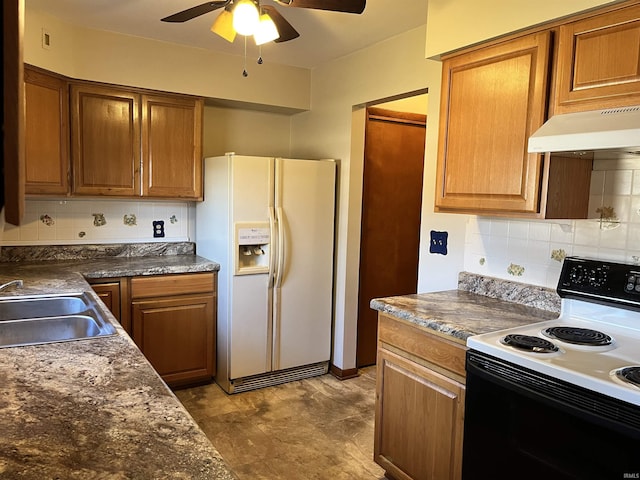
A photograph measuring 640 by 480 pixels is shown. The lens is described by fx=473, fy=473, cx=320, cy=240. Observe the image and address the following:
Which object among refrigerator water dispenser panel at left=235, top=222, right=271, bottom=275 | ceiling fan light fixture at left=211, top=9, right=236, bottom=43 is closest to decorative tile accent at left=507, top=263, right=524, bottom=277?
refrigerator water dispenser panel at left=235, top=222, right=271, bottom=275

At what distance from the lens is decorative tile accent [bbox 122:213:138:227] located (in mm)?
3535

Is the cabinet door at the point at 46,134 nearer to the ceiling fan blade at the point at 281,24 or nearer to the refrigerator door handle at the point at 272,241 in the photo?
the refrigerator door handle at the point at 272,241

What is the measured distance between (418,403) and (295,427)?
1091mm

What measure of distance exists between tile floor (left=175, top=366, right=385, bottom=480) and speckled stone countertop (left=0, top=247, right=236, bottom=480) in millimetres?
1220

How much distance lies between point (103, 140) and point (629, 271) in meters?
3.02

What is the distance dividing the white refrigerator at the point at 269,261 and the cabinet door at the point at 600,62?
6.15 ft

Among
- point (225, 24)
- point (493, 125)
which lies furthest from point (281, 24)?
point (493, 125)

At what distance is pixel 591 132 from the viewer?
1517mm

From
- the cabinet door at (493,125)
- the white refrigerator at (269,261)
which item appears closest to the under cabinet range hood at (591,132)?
the cabinet door at (493,125)

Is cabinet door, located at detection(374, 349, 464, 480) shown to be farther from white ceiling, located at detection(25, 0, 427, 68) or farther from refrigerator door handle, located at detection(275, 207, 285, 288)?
white ceiling, located at detection(25, 0, 427, 68)

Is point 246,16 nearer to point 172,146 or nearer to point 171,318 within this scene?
point 172,146

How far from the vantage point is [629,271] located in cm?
176

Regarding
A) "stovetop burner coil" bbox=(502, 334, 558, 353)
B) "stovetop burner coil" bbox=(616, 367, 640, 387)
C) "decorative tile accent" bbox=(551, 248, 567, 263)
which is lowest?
"stovetop burner coil" bbox=(616, 367, 640, 387)

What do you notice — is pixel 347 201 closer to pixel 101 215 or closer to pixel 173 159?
pixel 173 159
